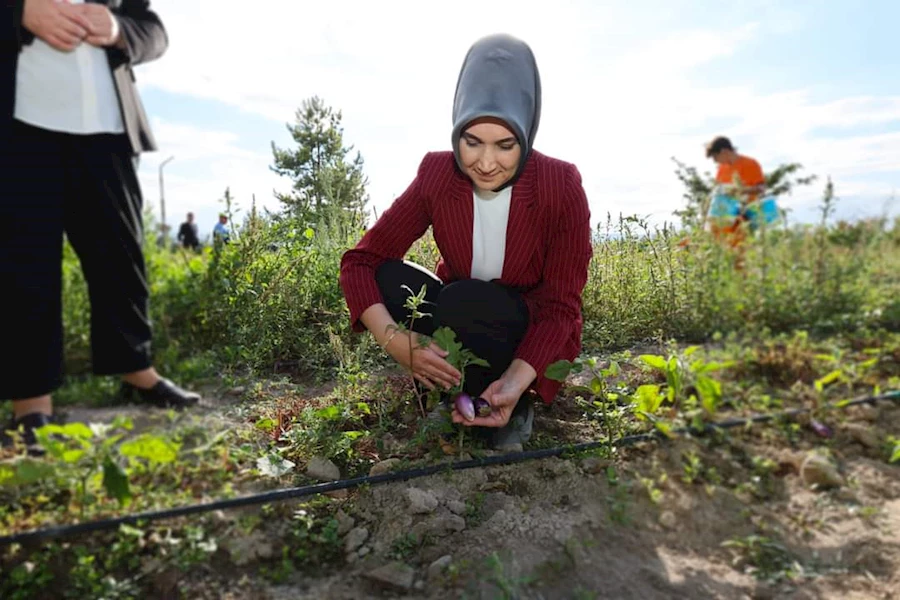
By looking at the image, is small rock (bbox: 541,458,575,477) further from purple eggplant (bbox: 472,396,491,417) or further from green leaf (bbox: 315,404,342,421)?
green leaf (bbox: 315,404,342,421)

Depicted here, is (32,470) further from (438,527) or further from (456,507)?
(456,507)

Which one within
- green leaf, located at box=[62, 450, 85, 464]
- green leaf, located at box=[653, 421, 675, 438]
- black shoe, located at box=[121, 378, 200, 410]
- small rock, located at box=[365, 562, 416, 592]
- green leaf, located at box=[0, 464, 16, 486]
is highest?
black shoe, located at box=[121, 378, 200, 410]

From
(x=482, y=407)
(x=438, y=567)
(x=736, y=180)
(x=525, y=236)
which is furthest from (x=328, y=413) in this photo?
(x=736, y=180)

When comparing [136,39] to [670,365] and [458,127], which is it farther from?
[670,365]

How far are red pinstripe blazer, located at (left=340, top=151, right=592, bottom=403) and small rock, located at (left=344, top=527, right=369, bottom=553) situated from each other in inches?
33.4

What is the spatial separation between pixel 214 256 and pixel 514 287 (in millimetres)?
1370

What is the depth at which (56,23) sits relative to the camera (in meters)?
1.55

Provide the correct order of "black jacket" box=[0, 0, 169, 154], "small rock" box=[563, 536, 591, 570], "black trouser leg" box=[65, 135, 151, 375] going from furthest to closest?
"small rock" box=[563, 536, 591, 570]
"black trouser leg" box=[65, 135, 151, 375]
"black jacket" box=[0, 0, 169, 154]

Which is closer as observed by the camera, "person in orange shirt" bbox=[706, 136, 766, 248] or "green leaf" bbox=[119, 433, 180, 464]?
"green leaf" bbox=[119, 433, 180, 464]

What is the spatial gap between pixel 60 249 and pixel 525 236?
163 centimetres

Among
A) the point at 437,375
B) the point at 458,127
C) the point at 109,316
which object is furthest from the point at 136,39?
the point at 437,375

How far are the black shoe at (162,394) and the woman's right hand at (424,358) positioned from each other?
97 cm

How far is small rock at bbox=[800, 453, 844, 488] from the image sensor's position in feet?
7.56

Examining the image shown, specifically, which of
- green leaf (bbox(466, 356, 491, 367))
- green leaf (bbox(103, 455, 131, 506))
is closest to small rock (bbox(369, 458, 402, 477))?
green leaf (bbox(466, 356, 491, 367))
